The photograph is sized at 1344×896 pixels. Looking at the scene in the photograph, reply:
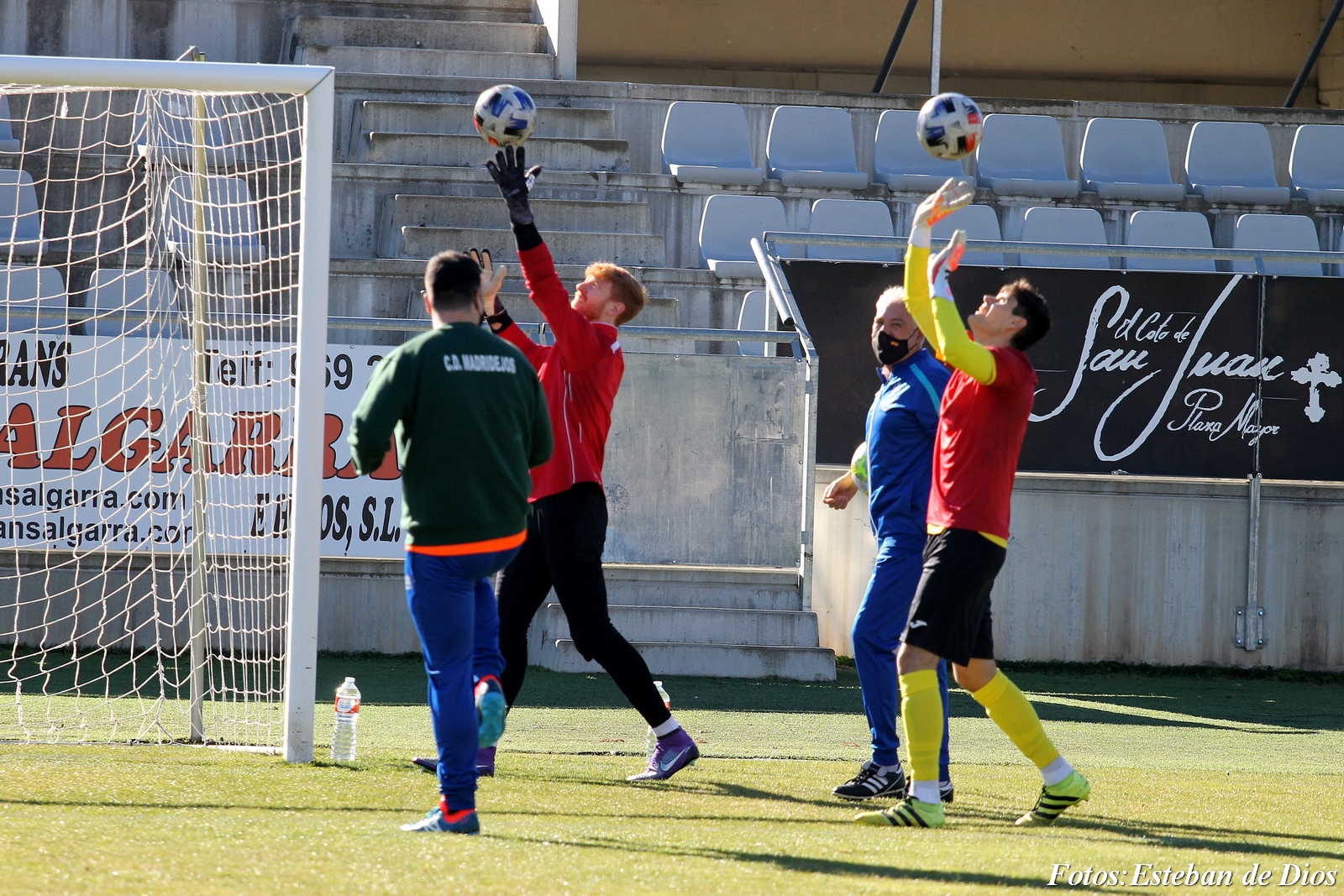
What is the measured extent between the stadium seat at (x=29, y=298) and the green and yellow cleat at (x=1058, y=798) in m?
6.97

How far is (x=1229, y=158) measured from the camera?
15211 mm

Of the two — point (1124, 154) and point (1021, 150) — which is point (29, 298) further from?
point (1124, 154)

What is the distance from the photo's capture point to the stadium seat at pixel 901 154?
14625 mm

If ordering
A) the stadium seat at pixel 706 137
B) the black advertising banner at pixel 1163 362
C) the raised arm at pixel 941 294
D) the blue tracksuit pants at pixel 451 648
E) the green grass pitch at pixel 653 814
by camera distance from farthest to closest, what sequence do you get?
the stadium seat at pixel 706 137, the black advertising banner at pixel 1163 362, the raised arm at pixel 941 294, the blue tracksuit pants at pixel 451 648, the green grass pitch at pixel 653 814

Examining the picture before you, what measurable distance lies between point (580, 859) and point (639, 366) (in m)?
6.39

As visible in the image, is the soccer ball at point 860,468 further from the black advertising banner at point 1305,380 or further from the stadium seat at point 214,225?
the black advertising banner at point 1305,380

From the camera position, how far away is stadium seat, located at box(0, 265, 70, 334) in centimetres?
955

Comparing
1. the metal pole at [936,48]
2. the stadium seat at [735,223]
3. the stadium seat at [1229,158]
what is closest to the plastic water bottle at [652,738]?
the stadium seat at [735,223]

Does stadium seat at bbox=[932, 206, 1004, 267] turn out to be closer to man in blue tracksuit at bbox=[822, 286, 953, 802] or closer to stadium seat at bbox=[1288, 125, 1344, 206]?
stadium seat at bbox=[1288, 125, 1344, 206]

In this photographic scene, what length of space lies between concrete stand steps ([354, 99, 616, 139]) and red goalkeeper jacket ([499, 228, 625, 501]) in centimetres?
858

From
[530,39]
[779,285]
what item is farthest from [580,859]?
[530,39]

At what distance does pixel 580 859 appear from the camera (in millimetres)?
3869

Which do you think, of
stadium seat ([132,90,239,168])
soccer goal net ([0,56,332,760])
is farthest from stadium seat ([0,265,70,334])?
stadium seat ([132,90,239,168])

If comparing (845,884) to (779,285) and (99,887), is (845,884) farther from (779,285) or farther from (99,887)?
(779,285)
